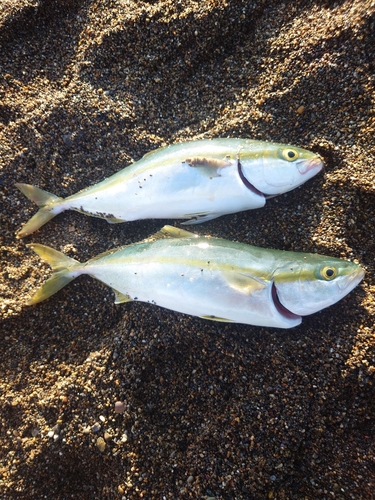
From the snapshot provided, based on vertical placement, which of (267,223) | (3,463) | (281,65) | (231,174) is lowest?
(3,463)

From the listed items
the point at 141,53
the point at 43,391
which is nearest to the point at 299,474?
the point at 43,391

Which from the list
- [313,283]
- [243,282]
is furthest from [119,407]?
[313,283]

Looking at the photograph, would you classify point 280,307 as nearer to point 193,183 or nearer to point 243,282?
point 243,282

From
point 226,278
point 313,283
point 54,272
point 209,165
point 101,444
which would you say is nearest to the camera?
point 313,283

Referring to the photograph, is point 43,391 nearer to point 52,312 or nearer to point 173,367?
point 52,312

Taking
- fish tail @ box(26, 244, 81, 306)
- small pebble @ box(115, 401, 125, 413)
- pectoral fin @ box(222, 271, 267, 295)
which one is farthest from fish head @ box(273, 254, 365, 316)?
fish tail @ box(26, 244, 81, 306)

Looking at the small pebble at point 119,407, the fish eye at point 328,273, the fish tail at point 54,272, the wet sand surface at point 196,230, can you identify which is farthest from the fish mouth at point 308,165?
the small pebble at point 119,407
